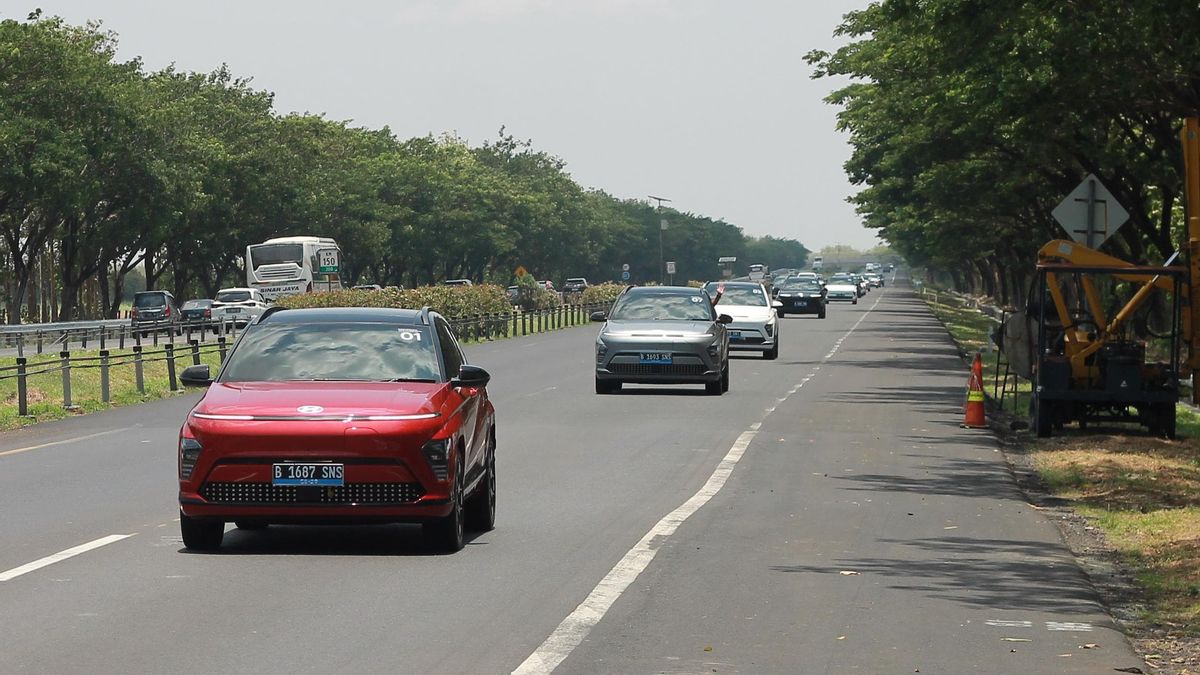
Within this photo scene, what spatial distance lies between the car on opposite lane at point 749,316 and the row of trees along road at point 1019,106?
213 inches

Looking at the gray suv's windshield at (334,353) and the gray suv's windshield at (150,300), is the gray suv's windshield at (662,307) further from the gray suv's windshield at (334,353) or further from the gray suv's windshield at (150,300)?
the gray suv's windshield at (150,300)

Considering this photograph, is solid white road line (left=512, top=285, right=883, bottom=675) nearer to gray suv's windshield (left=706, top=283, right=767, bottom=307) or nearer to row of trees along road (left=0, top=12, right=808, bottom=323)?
gray suv's windshield (left=706, top=283, right=767, bottom=307)

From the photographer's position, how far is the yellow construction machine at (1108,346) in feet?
72.6

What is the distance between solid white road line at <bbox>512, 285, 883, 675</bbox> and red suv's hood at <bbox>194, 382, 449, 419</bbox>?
1621 mm

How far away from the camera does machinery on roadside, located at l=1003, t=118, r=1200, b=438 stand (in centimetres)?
2214

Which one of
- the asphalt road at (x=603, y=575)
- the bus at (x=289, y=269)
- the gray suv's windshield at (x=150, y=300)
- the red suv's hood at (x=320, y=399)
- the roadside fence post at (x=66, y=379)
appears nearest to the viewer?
the asphalt road at (x=603, y=575)

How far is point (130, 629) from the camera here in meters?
9.17

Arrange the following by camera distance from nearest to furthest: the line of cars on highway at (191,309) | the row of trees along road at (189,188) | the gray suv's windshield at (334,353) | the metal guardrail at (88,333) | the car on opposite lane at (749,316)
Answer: the gray suv's windshield at (334,353)
the car on opposite lane at (749,316)
the metal guardrail at (88,333)
the row of trees along road at (189,188)
the line of cars on highway at (191,309)

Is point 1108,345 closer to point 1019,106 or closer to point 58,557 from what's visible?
point 1019,106

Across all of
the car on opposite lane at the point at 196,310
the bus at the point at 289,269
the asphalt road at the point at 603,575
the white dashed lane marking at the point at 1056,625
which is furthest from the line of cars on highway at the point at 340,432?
the bus at the point at 289,269

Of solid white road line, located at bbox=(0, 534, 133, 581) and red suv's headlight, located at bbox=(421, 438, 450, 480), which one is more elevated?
red suv's headlight, located at bbox=(421, 438, 450, 480)

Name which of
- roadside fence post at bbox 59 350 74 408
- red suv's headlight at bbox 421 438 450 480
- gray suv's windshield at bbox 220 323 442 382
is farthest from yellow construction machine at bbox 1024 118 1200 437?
roadside fence post at bbox 59 350 74 408

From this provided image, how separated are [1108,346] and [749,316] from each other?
786 inches

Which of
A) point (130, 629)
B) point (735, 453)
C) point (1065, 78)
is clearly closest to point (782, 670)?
point (130, 629)
